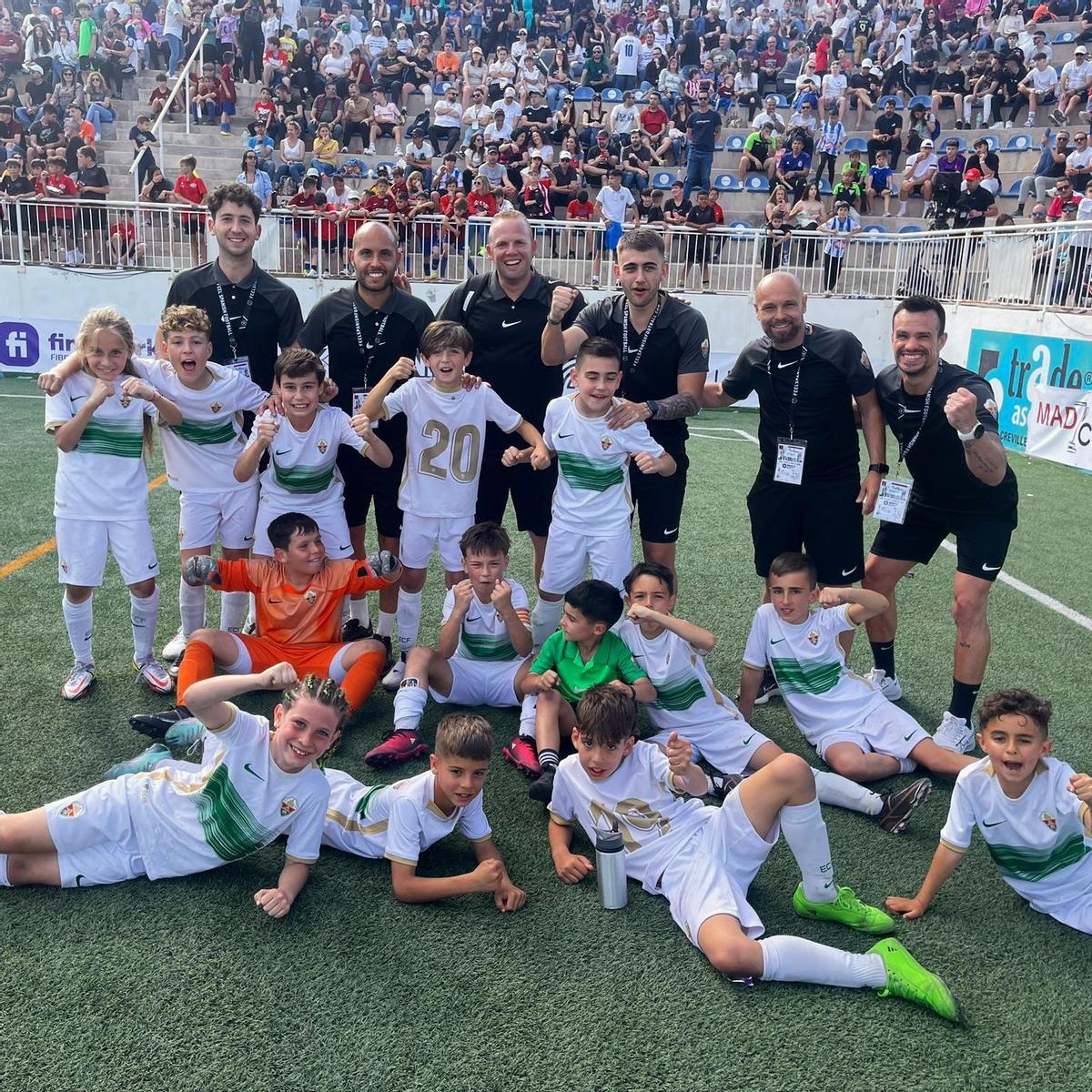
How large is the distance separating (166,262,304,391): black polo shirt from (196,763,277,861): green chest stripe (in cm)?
274

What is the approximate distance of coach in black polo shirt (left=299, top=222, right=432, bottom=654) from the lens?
17.2ft

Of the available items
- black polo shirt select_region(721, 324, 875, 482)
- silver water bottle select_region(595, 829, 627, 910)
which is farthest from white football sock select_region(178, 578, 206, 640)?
black polo shirt select_region(721, 324, 875, 482)

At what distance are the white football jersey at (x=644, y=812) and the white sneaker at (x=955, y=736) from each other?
66.1 inches

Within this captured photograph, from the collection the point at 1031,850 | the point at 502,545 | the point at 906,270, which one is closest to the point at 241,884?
the point at 502,545

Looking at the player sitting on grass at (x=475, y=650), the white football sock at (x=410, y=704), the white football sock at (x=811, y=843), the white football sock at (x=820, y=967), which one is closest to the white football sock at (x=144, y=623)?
the player sitting on grass at (x=475, y=650)

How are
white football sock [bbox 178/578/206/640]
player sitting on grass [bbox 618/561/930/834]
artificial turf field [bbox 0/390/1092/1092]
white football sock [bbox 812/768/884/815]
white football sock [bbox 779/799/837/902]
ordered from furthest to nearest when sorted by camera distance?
white football sock [bbox 178/578/206/640] < player sitting on grass [bbox 618/561/930/834] < white football sock [bbox 812/768/884/815] < white football sock [bbox 779/799/837/902] < artificial turf field [bbox 0/390/1092/1092]

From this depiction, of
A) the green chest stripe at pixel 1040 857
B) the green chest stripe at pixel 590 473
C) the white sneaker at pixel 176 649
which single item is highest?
the green chest stripe at pixel 590 473

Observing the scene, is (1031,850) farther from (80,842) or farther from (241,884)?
(80,842)

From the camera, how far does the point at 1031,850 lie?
3.55 meters

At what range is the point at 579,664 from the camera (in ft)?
15.2

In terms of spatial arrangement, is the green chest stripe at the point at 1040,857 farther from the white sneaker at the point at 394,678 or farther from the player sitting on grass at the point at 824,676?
the white sneaker at the point at 394,678

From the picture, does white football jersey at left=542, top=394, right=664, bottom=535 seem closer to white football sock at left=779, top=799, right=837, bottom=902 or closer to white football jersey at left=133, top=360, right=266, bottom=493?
white football jersey at left=133, top=360, right=266, bottom=493

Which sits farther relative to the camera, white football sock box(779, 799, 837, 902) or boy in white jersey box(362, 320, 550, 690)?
boy in white jersey box(362, 320, 550, 690)

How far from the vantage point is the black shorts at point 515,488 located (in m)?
5.62
